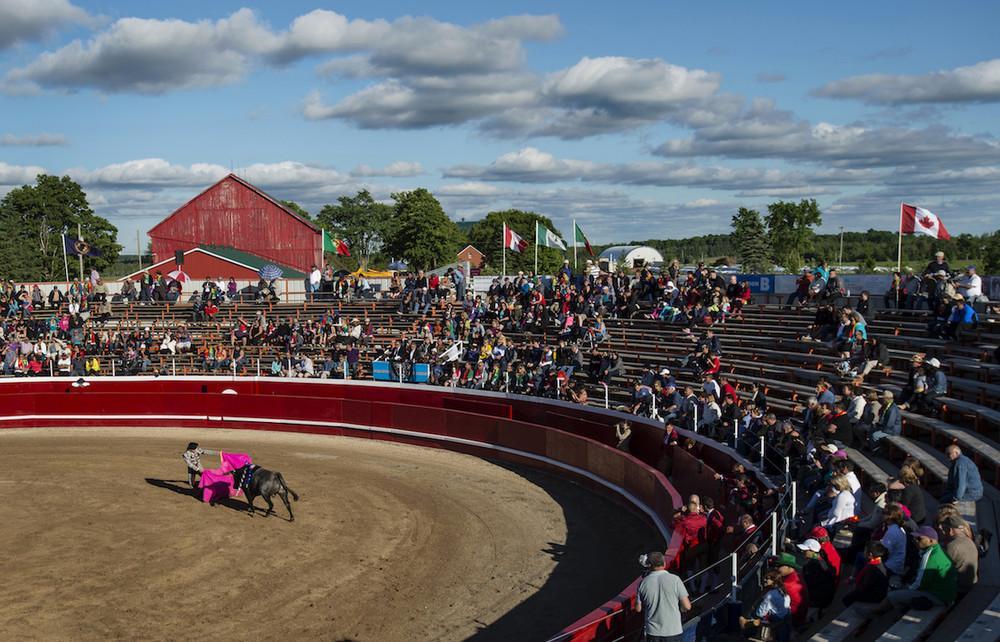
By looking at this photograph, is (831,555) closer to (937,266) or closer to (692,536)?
(692,536)

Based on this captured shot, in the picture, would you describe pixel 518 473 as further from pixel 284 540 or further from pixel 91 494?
pixel 91 494

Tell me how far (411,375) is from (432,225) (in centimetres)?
7075

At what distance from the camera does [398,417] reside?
25984 mm

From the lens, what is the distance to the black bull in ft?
54.5

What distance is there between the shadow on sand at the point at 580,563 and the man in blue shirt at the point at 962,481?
4.96m

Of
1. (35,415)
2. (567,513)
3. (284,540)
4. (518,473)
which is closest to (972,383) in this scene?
(567,513)

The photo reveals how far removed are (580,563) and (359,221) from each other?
121 meters

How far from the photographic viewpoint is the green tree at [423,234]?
96.4 m

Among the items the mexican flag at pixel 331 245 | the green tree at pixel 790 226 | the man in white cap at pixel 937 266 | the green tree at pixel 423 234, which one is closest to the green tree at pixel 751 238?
the green tree at pixel 790 226

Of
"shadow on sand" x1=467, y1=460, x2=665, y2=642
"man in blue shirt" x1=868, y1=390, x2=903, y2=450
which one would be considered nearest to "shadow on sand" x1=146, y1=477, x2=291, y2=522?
"shadow on sand" x1=467, y1=460, x2=665, y2=642

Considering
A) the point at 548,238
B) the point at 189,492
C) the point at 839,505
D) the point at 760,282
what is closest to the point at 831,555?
the point at 839,505

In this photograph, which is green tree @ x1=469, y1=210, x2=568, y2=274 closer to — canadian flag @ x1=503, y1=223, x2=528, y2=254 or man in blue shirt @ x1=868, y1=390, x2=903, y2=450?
canadian flag @ x1=503, y1=223, x2=528, y2=254

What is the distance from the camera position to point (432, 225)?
96812 mm

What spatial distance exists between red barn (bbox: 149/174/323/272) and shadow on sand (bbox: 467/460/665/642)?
4991 cm
